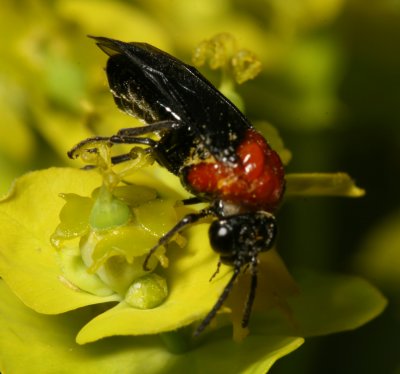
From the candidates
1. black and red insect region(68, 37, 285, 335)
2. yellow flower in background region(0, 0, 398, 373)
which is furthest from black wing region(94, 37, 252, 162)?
yellow flower in background region(0, 0, 398, 373)

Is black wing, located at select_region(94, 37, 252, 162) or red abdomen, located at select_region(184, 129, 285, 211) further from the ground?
black wing, located at select_region(94, 37, 252, 162)

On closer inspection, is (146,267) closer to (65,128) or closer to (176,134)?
(176,134)

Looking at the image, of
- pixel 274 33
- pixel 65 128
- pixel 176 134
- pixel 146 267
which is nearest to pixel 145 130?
pixel 176 134

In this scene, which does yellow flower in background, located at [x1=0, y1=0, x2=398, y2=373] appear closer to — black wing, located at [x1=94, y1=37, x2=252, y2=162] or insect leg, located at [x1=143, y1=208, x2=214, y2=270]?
insect leg, located at [x1=143, y1=208, x2=214, y2=270]

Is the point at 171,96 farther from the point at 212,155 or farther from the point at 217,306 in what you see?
the point at 217,306

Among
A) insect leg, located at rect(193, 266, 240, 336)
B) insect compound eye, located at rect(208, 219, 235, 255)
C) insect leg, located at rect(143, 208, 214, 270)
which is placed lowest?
insect leg, located at rect(193, 266, 240, 336)

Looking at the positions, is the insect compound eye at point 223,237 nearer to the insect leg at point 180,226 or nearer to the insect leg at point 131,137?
the insect leg at point 180,226

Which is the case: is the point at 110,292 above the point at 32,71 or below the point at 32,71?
below

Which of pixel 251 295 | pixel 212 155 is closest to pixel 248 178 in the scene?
pixel 212 155

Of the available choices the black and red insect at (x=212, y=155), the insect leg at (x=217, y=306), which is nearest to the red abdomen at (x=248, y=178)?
the black and red insect at (x=212, y=155)
